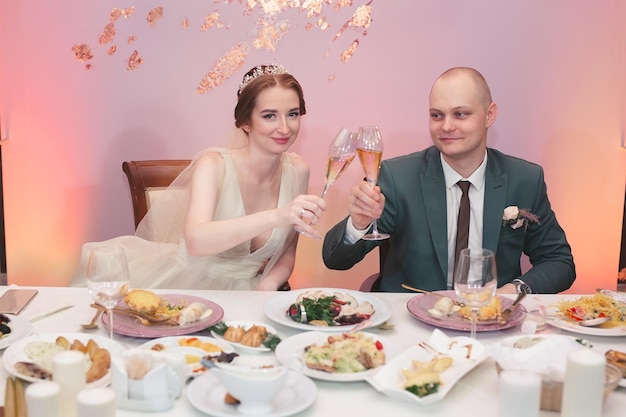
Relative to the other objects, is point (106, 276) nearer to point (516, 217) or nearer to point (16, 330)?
point (16, 330)

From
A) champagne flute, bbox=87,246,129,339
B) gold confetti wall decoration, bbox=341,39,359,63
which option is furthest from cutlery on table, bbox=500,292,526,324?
gold confetti wall decoration, bbox=341,39,359,63

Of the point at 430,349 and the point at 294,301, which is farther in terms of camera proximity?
the point at 294,301

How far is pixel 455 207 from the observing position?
2938 mm

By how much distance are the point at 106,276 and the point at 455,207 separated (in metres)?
1.66

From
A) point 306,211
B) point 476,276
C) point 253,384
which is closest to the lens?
point 253,384

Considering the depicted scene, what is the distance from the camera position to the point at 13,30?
3809 millimetres

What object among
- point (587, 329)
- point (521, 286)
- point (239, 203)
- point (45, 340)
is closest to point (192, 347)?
point (45, 340)

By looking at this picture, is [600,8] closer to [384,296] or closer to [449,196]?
[449,196]

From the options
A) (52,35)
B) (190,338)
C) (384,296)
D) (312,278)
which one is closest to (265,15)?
(52,35)

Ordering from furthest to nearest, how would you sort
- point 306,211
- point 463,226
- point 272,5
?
point 272,5 → point 463,226 → point 306,211

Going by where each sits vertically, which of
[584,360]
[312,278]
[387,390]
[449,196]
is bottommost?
[312,278]

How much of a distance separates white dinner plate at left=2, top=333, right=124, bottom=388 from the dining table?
0.04m

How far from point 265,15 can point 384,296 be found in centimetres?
200

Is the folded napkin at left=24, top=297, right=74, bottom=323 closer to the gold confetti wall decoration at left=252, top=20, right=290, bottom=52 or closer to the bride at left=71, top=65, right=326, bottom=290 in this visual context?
the bride at left=71, top=65, right=326, bottom=290
